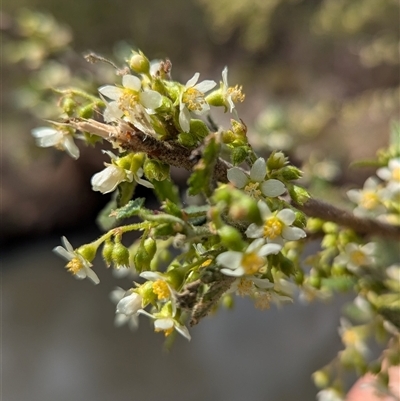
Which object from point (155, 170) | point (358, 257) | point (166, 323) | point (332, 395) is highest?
point (155, 170)

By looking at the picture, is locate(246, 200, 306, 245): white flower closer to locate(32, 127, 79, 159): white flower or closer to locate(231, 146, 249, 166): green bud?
locate(231, 146, 249, 166): green bud

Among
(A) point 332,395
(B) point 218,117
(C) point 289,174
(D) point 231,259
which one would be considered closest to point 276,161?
(C) point 289,174

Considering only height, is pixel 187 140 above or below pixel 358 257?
above

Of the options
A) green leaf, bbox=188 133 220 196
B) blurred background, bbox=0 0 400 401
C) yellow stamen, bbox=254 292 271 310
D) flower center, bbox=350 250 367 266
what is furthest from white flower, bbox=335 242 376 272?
blurred background, bbox=0 0 400 401

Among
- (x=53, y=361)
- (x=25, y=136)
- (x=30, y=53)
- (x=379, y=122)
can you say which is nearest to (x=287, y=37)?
(x=379, y=122)

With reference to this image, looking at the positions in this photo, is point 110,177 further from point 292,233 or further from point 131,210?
point 292,233

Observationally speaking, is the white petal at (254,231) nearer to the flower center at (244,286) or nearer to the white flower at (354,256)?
the flower center at (244,286)

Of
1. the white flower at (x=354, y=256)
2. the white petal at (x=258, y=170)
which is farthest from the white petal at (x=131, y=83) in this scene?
the white flower at (x=354, y=256)
